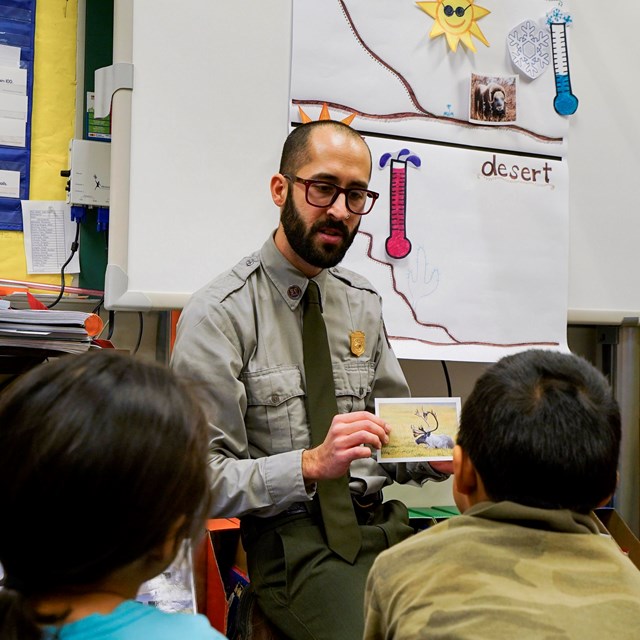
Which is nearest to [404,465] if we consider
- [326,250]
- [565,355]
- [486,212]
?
[326,250]

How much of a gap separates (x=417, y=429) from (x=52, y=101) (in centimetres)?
144

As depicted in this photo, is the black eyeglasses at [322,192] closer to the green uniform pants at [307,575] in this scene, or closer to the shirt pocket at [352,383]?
the shirt pocket at [352,383]

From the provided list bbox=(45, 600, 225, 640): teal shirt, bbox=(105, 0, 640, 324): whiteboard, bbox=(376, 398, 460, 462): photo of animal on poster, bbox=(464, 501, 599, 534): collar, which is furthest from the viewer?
bbox=(105, 0, 640, 324): whiteboard

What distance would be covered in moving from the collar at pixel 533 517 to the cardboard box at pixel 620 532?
1.48 metres

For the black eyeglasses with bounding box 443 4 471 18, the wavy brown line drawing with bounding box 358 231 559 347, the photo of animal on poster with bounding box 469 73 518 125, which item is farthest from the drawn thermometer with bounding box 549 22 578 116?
the wavy brown line drawing with bounding box 358 231 559 347

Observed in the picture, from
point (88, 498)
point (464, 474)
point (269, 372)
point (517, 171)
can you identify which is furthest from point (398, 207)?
point (88, 498)

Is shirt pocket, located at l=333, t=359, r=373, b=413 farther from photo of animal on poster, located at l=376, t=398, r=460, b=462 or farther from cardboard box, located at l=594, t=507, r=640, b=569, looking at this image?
cardboard box, located at l=594, t=507, r=640, b=569

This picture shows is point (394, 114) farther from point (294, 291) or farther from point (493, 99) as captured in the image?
point (294, 291)

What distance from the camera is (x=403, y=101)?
2189 millimetres

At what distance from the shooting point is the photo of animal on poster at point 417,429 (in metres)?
1.44

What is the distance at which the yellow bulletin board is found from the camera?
2152 millimetres

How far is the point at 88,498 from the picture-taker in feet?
2.25

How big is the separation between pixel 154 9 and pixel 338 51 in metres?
0.50

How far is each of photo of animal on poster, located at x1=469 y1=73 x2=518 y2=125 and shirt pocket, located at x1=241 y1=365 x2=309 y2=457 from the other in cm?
115
